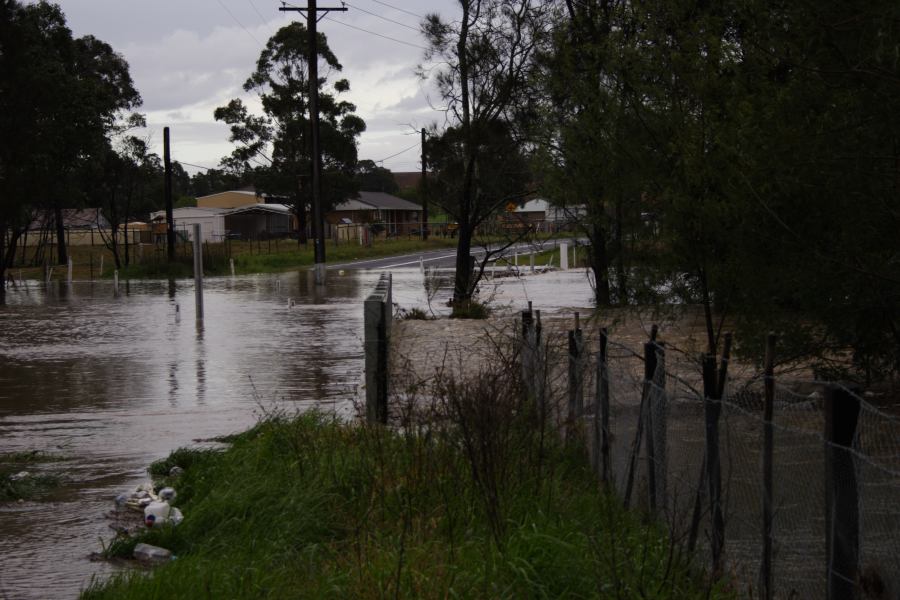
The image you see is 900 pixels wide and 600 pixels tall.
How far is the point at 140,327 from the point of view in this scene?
978 inches

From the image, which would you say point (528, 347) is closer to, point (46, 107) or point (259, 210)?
point (46, 107)

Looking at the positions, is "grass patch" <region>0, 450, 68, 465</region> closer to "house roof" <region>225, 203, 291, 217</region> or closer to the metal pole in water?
the metal pole in water

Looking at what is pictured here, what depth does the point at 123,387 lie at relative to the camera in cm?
1552

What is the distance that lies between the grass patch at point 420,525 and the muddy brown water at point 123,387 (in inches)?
27.3

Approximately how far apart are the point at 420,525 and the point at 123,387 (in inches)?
390

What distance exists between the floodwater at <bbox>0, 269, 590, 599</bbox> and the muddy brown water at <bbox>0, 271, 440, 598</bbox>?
0.02 meters

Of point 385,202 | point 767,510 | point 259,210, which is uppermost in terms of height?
point 385,202

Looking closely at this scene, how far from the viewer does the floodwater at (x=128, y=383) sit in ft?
26.1

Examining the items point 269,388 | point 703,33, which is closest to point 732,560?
point 703,33

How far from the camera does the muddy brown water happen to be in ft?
25.8

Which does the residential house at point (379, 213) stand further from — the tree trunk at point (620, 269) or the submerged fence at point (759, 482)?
the submerged fence at point (759, 482)

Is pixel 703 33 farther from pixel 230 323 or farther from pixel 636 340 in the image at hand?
pixel 230 323

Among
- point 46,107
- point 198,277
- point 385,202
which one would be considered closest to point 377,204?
point 385,202

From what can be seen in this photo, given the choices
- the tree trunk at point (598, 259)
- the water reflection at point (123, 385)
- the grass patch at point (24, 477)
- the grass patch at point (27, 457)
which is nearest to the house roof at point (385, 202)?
the water reflection at point (123, 385)
